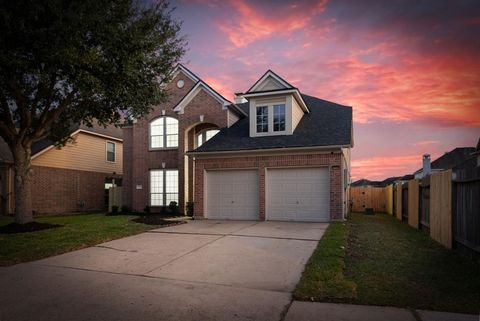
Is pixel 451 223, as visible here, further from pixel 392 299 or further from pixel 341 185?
pixel 341 185

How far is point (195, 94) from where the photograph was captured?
68.4 feet

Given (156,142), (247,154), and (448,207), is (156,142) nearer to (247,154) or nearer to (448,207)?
(247,154)

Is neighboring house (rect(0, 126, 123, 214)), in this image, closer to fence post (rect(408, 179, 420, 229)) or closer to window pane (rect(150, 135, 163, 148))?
window pane (rect(150, 135, 163, 148))

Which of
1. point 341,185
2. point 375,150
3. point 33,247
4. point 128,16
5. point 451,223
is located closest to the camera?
point 451,223

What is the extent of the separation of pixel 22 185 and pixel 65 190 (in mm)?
11074

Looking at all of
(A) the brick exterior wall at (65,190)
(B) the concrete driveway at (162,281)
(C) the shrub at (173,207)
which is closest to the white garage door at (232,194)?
(C) the shrub at (173,207)

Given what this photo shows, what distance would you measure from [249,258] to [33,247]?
6.28m

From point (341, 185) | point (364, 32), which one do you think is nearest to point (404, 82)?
point (364, 32)

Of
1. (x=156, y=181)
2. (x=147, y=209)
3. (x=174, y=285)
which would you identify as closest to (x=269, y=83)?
(x=156, y=181)

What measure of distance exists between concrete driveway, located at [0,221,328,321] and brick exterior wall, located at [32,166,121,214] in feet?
48.3

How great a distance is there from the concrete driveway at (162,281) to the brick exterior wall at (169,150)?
1050cm

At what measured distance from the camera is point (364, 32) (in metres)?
11.6

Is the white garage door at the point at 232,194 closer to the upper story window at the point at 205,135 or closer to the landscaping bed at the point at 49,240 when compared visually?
the landscaping bed at the point at 49,240

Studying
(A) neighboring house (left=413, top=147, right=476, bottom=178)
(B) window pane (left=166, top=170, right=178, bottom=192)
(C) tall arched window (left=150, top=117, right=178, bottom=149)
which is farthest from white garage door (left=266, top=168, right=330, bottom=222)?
(A) neighboring house (left=413, top=147, right=476, bottom=178)
